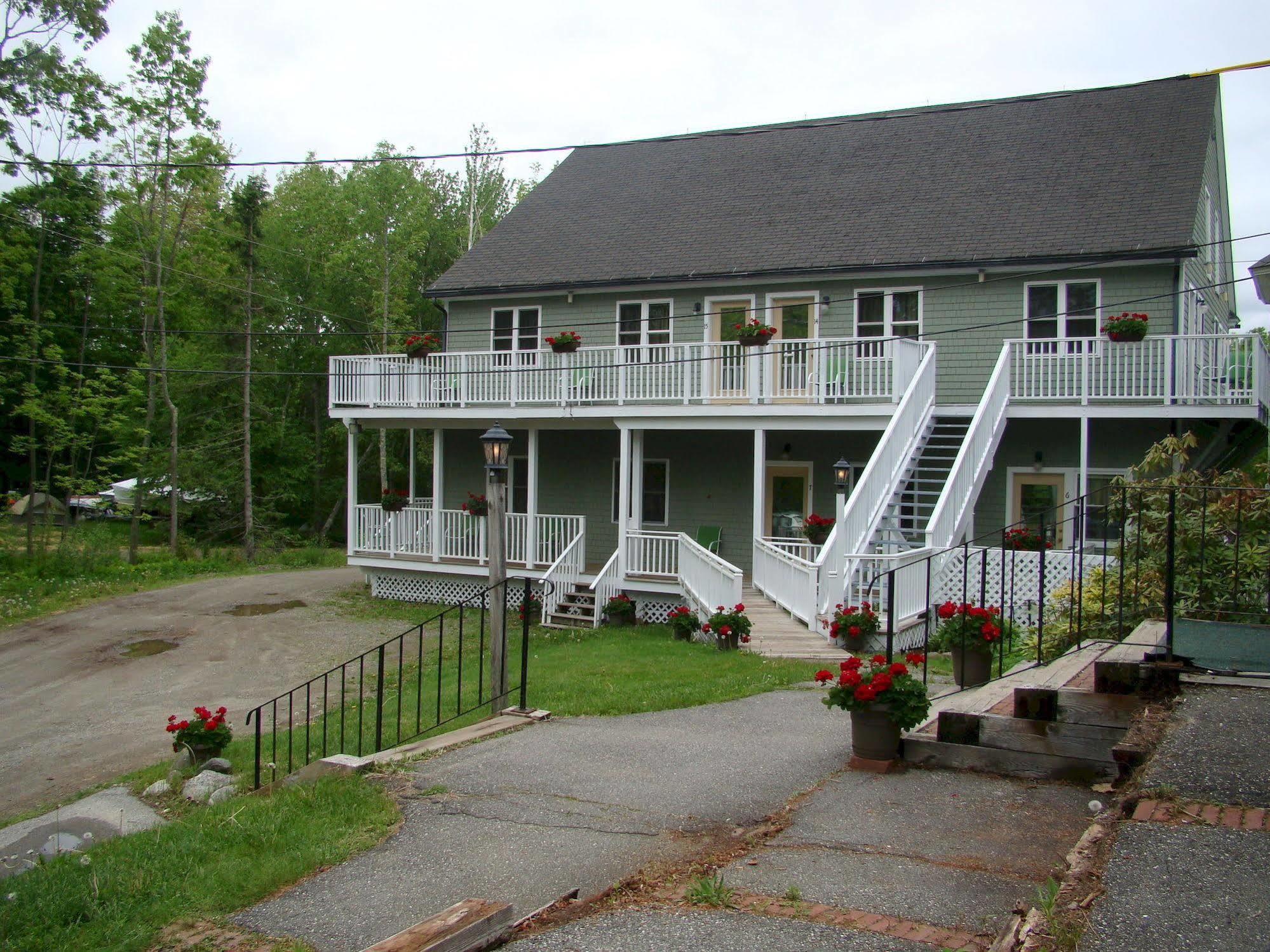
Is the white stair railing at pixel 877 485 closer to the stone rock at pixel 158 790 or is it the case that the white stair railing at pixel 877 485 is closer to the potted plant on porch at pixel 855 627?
the potted plant on porch at pixel 855 627

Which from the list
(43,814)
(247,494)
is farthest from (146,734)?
(247,494)

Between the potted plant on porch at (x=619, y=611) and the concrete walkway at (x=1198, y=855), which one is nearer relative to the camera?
the concrete walkway at (x=1198, y=855)

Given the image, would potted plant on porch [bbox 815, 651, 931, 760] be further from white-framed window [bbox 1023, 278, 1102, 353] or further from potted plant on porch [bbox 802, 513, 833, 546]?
white-framed window [bbox 1023, 278, 1102, 353]

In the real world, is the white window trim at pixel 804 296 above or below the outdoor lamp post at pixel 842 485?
above

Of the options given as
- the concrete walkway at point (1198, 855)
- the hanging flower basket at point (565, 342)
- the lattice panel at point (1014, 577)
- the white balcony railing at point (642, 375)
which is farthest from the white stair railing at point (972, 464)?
the concrete walkway at point (1198, 855)

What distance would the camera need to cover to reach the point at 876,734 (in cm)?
683

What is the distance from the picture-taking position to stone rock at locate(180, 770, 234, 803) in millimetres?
8719

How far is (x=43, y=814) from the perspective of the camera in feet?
30.0

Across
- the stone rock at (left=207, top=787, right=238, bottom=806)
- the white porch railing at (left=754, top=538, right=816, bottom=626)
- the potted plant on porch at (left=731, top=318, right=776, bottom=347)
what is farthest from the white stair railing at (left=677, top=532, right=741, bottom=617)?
the stone rock at (left=207, top=787, right=238, bottom=806)

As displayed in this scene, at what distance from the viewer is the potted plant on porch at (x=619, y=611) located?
1820cm

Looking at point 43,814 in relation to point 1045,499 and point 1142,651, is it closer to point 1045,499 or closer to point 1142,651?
point 1142,651

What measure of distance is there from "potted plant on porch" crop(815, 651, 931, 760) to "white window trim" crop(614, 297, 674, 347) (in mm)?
14273

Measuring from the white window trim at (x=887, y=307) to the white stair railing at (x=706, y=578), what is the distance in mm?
5340

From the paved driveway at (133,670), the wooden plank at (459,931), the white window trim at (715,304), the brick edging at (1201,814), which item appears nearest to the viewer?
the wooden plank at (459,931)
